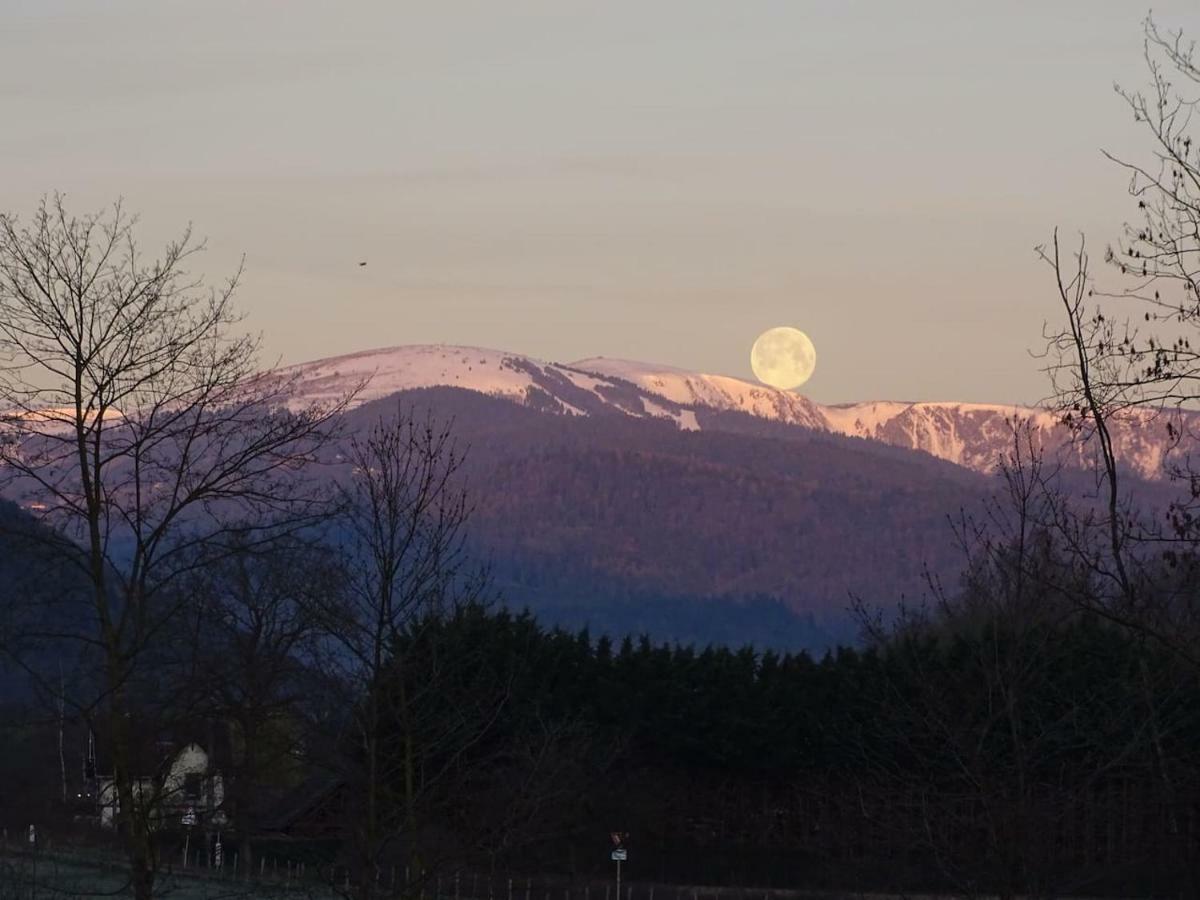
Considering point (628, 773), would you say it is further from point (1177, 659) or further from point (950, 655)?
point (1177, 659)

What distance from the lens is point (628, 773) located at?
6078 centimetres

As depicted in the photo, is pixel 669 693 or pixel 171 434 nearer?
pixel 171 434

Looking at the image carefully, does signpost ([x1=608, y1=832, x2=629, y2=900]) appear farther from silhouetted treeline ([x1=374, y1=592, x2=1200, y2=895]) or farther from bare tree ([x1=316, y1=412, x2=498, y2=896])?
bare tree ([x1=316, y1=412, x2=498, y2=896])

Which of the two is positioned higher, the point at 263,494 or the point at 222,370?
the point at 222,370

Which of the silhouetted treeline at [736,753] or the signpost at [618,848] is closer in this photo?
the signpost at [618,848]

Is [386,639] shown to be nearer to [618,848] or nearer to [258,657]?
[258,657]

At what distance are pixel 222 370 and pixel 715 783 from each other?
44939mm

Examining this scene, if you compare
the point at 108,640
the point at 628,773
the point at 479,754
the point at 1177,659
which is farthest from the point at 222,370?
the point at 628,773

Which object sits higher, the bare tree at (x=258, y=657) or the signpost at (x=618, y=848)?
the bare tree at (x=258, y=657)

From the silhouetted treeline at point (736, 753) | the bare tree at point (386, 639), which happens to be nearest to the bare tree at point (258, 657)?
the bare tree at point (386, 639)

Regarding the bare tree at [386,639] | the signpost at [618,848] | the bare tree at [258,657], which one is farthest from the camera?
the signpost at [618,848]

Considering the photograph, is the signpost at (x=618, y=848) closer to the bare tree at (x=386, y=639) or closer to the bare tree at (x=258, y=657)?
the bare tree at (x=258, y=657)

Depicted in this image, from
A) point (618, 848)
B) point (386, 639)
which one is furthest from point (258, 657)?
point (386, 639)

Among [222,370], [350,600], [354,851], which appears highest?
[222,370]
